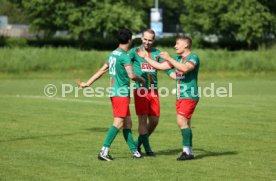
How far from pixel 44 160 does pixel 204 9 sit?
61888mm

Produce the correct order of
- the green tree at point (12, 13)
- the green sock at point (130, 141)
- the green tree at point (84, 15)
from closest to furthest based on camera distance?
the green sock at point (130, 141) → the green tree at point (84, 15) → the green tree at point (12, 13)

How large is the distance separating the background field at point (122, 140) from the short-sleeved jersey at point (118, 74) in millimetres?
1179

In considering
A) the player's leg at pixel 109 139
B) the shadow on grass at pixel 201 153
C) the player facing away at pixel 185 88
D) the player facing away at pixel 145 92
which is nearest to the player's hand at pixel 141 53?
the player facing away at pixel 185 88

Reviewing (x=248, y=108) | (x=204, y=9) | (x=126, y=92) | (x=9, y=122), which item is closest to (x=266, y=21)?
(x=204, y=9)

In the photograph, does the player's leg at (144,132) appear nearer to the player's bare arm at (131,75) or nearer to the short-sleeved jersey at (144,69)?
the short-sleeved jersey at (144,69)

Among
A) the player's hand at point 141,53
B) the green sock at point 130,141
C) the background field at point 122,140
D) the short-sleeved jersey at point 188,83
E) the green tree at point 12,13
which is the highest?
Result: the player's hand at point 141,53

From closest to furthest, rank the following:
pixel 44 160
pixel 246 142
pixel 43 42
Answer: pixel 44 160 < pixel 246 142 < pixel 43 42

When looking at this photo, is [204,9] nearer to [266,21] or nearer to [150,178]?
[266,21]

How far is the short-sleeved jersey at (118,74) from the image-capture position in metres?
13.3

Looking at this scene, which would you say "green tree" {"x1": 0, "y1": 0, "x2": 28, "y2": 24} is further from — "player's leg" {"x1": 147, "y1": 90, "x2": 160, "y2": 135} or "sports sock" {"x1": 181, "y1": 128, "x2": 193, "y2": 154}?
"sports sock" {"x1": 181, "y1": 128, "x2": 193, "y2": 154}

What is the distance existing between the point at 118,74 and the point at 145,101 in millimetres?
1064

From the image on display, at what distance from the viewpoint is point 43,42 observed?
71.6 metres

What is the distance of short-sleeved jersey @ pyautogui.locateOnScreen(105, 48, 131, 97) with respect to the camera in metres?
13.3

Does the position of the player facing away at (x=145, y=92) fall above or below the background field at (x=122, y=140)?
above
